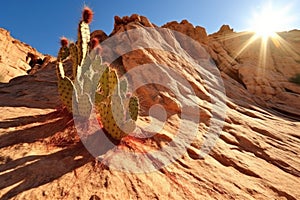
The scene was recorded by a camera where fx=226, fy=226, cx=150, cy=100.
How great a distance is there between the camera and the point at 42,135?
14.8ft

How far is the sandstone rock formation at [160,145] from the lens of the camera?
133 inches

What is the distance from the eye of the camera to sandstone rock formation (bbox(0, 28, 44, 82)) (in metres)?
18.8

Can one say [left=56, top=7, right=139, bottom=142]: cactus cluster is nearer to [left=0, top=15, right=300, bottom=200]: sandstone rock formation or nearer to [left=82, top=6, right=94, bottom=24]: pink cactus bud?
[left=82, top=6, right=94, bottom=24]: pink cactus bud

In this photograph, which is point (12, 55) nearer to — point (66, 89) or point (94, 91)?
point (66, 89)

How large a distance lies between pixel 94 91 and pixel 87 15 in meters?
1.89

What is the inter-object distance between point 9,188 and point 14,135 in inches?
66.3

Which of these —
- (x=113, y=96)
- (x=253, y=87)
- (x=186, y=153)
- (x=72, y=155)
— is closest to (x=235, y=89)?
(x=253, y=87)

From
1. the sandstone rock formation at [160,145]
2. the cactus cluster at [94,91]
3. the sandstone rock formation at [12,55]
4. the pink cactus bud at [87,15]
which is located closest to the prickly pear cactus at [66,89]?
the cactus cluster at [94,91]

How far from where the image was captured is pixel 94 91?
523 centimetres

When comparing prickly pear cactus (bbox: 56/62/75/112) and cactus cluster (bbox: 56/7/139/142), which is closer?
cactus cluster (bbox: 56/7/139/142)

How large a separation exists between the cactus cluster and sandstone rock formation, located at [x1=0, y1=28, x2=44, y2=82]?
1488 centimetres

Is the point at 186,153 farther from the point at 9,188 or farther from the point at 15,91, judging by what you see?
the point at 15,91

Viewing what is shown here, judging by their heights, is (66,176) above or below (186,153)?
below

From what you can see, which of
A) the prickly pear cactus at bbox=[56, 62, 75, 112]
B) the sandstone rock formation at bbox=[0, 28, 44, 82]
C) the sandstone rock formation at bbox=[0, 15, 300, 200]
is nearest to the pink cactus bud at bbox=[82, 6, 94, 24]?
the prickly pear cactus at bbox=[56, 62, 75, 112]
